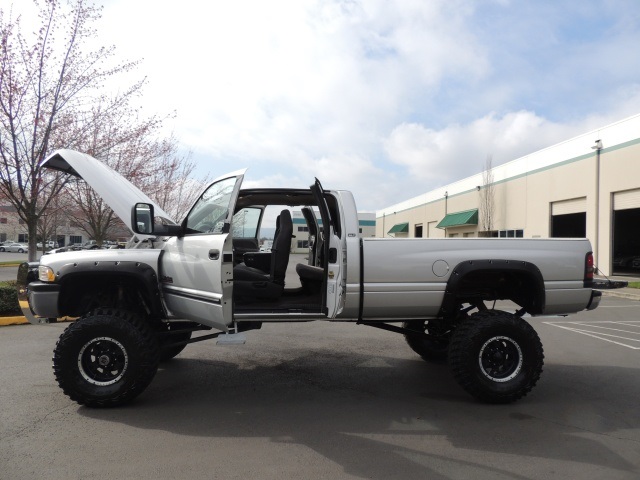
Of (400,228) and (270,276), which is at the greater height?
(400,228)

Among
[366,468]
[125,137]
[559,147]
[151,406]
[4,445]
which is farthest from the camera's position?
[559,147]

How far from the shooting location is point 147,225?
4527mm

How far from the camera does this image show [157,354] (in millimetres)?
4508

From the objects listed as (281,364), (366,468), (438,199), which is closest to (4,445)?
(366,468)

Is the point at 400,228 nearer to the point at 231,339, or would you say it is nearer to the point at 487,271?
the point at 487,271

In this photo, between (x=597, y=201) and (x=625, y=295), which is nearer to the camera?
(x=625, y=295)

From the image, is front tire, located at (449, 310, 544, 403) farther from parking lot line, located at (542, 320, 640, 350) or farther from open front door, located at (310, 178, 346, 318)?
parking lot line, located at (542, 320, 640, 350)

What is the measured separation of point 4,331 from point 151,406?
521cm

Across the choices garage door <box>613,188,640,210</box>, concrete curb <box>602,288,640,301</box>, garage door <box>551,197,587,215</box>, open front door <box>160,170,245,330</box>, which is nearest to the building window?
garage door <box>551,197,587,215</box>

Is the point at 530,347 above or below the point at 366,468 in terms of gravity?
above

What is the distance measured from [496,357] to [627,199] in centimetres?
1899

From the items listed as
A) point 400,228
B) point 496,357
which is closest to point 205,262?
point 496,357

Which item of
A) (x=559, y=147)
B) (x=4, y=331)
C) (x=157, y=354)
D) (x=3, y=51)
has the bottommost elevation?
(x=4, y=331)

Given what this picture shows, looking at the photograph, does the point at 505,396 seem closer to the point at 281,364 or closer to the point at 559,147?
the point at 281,364
